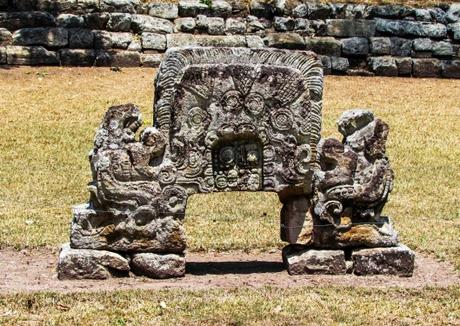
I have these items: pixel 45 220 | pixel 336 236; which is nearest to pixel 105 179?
pixel 336 236

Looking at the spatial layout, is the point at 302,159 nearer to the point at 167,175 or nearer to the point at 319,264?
the point at 319,264

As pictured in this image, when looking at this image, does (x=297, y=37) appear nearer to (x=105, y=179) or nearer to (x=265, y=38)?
(x=265, y=38)

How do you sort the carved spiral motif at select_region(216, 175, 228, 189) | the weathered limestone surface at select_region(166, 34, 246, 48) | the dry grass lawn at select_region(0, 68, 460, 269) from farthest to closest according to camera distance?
the weathered limestone surface at select_region(166, 34, 246, 48), the dry grass lawn at select_region(0, 68, 460, 269), the carved spiral motif at select_region(216, 175, 228, 189)

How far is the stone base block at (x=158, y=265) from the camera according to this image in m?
8.62

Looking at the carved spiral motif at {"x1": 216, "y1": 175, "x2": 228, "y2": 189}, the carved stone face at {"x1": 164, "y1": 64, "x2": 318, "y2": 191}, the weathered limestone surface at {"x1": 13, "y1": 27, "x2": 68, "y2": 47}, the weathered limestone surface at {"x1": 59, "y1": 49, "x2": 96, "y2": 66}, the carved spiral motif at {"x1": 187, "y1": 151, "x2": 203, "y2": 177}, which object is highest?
the weathered limestone surface at {"x1": 13, "y1": 27, "x2": 68, "y2": 47}

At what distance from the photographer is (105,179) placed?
8484 mm

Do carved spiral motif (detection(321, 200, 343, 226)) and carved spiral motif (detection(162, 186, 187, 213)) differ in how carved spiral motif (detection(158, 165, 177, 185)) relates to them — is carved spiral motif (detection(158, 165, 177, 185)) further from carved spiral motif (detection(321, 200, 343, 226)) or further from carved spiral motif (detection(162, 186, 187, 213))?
carved spiral motif (detection(321, 200, 343, 226))

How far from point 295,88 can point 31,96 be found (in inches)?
412

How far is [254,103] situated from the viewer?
872 cm

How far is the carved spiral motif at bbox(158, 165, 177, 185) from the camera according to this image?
8633 millimetres

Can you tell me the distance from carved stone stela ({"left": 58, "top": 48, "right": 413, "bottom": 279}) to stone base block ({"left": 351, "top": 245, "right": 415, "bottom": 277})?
0.01m

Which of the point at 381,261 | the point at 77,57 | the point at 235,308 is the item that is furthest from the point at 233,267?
the point at 77,57

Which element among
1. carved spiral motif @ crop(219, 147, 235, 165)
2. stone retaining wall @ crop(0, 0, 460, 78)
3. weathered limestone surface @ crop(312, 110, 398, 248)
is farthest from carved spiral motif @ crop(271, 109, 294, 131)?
stone retaining wall @ crop(0, 0, 460, 78)

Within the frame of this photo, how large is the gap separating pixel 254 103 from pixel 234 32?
1263cm
